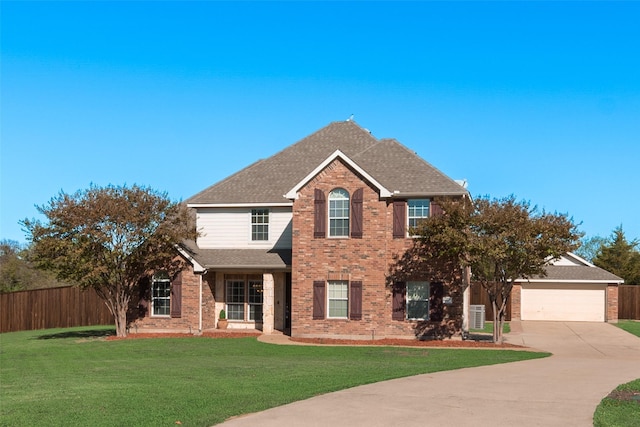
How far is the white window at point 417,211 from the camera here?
28.1 metres

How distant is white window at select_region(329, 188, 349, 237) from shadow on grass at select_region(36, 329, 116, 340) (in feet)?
36.2

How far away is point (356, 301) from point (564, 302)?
17205 mm

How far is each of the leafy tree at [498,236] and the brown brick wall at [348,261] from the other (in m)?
2.17

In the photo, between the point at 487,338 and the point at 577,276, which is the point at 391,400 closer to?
the point at 487,338

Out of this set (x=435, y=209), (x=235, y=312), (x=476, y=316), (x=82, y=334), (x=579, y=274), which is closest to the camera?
(x=435, y=209)

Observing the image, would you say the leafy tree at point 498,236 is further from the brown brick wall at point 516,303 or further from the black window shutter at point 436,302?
the brown brick wall at point 516,303

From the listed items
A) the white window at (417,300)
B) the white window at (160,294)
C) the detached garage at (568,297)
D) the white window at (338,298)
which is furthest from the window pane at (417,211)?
the detached garage at (568,297)

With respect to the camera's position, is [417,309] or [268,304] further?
[268,304]

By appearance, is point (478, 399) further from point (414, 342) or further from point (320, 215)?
point (320, 215)

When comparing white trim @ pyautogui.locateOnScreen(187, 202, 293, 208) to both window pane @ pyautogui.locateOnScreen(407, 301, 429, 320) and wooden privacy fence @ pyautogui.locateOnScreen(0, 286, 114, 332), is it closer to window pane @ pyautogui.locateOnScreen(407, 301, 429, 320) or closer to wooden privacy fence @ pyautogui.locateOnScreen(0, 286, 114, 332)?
window pane @ pyautogui.locateOnScreen(407, 301, 429, 320)

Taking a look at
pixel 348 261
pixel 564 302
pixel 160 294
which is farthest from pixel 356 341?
pixel 564 302

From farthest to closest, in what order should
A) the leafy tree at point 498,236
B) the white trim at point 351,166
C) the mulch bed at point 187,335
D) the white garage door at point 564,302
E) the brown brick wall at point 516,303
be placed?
the brown brick wall at point 516,303
the white garage door at point 564,302
the mulch bed at point 187,335
the white trim at point 351,166
the leafy tree at point 498,236

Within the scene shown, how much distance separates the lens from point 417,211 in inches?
1113

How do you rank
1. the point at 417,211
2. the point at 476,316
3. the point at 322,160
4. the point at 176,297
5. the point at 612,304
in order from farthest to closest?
the point at 612,304, the point at 322,160, the point at 476,316, the point at 176,297, the point at 417,211
